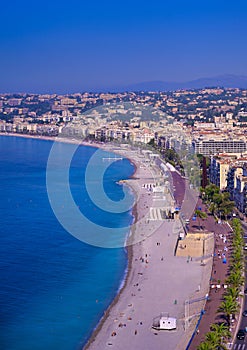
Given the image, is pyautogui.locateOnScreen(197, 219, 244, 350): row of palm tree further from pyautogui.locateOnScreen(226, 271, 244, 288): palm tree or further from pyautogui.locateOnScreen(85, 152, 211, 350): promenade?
pyautogui.locateOnScreen(85, 152, 211, 350): promenade

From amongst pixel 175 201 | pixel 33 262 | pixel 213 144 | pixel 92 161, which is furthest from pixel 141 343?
pixel 92 161

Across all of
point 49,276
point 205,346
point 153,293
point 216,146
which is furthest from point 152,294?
point 216,146

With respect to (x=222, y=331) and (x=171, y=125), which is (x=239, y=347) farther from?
(x=171, y=125)

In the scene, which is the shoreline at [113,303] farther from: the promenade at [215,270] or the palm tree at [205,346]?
the palm tree at [205,346]

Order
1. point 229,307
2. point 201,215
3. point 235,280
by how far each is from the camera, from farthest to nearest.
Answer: point 201,215
point 235,280
point 229,307

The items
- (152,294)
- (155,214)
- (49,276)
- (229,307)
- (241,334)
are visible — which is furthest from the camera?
(155,214)

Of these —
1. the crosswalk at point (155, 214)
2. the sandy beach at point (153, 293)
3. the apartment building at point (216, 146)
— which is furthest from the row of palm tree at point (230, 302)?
the apartment building at point (216, 146)

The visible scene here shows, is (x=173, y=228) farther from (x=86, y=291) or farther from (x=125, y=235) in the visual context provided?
(x=86, y=291)
